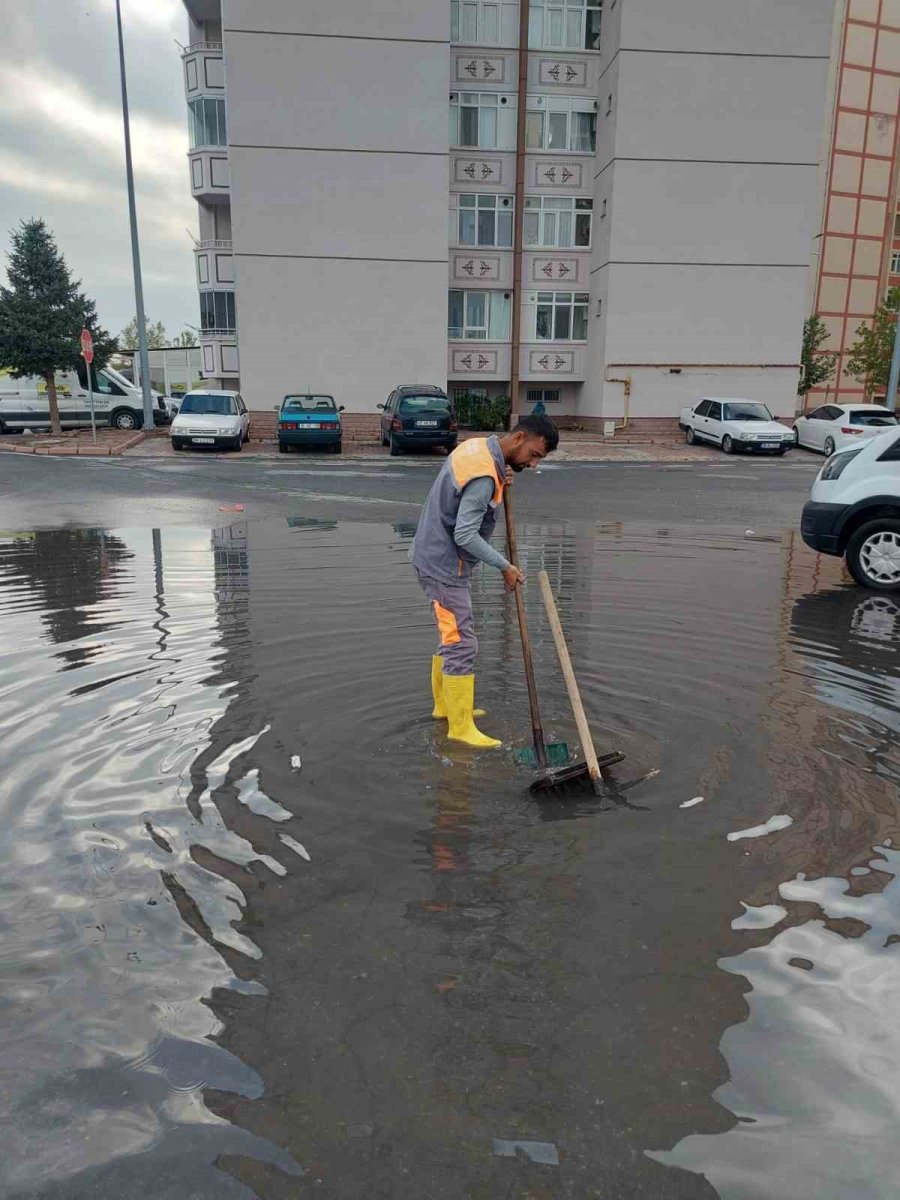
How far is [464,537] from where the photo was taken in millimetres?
4258

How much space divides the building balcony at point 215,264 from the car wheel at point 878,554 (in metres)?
27.0

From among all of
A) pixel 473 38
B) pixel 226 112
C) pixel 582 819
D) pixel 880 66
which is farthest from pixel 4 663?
pixel 880 66

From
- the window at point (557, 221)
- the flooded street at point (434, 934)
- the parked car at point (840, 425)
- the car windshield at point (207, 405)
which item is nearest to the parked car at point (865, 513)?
the flooded street at point (434, 934)

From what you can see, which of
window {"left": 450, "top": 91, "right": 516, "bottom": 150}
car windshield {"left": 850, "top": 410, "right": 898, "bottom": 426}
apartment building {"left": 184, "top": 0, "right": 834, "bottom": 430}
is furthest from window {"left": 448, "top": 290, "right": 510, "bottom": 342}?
car windshield {"left": 850, "top": 410, "right": 898, "bottom": 426}

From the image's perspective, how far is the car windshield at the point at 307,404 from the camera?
24.2 metres

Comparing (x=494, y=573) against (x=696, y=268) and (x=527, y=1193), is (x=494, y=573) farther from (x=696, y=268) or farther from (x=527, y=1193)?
(x=696, y=268)

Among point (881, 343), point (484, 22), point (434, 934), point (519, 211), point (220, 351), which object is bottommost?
point (434, 934)

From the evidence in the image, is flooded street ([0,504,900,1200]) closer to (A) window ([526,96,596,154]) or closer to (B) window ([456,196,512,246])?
(B) window ([456,196,512,246])

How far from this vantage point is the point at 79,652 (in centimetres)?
613

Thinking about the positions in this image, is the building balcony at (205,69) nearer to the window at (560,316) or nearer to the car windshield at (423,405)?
the window at (560,316)

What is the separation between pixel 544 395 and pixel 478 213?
22.1 feet

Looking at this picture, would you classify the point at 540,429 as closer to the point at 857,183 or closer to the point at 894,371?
the point at 894,371

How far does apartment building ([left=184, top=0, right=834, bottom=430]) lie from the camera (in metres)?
Result: 28.1

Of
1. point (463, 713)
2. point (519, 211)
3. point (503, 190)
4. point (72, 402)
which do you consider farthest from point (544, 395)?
point (463, 713)
